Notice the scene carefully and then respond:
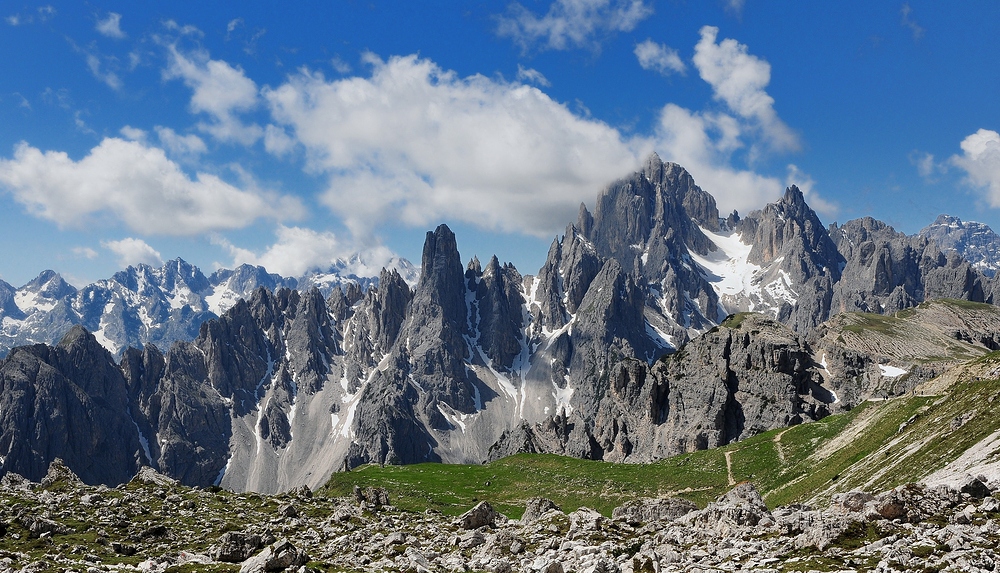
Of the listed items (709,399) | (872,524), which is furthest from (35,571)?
(709,399)

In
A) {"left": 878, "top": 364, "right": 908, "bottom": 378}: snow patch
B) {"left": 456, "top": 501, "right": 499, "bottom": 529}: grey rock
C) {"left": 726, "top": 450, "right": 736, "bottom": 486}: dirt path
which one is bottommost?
{"left": 726, "top": 450, "right": 736, "bottom": 486}: dirt path

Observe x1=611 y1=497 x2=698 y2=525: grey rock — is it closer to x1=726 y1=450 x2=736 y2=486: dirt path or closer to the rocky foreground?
the rocky foreground

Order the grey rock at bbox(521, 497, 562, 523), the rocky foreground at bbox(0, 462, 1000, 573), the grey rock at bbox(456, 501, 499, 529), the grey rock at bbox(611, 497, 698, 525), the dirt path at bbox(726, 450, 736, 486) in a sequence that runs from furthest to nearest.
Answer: the dirt path at bbox(726, 450, 736, 486)
the grey rock at bbox(521, 497, 562, 523)
the grey rock at bbox(611, 497, 698, 525)
the grey rock at bbox(456, 501, 499, 529)
the rocky foreground at bbox(0, 462, 1000, 573)

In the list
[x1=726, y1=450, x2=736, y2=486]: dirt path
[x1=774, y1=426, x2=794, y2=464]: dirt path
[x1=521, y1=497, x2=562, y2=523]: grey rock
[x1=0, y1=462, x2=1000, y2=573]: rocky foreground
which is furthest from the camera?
[x1=774, y1=426, x2=794, y2=464]: dirt path

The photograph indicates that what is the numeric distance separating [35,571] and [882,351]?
20472 cm

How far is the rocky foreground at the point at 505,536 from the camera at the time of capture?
2472cm

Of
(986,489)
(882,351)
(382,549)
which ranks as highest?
(882,351)

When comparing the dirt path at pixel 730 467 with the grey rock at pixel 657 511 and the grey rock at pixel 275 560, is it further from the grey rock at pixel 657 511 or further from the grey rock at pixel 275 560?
the grey rock at pixel 275 560

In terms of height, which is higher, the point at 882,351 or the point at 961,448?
the point at 882,351

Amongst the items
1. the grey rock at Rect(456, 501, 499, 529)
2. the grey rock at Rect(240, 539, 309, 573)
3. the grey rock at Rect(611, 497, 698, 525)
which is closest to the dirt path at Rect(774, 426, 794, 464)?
the grey rock at Rect(611, 497, 698, 525)

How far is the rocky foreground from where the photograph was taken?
24719 millimetres

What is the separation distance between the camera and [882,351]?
183000 mm

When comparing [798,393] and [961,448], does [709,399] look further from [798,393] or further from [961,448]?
[961,448]

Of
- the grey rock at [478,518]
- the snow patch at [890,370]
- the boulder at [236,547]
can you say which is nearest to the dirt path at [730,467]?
the grey rock at [478,518]
